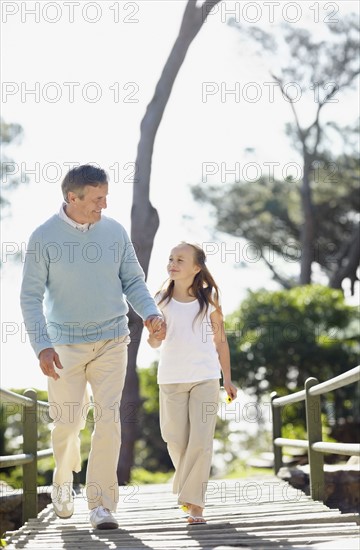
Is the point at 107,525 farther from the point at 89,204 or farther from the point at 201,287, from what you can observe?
the point at 89,204

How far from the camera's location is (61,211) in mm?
5020

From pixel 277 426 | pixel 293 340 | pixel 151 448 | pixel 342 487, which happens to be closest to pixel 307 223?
pixel 151 448

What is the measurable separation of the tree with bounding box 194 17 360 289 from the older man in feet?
48.1

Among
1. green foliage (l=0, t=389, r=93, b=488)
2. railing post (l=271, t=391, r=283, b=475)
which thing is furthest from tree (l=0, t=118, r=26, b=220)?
railing post (l=271, t=391, r=283, b=475)

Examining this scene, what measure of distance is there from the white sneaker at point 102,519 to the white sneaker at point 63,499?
12.0 inches

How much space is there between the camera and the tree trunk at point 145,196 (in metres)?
10.7

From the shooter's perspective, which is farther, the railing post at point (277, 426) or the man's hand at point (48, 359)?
the railing post at point (277, 426)

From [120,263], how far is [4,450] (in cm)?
1221

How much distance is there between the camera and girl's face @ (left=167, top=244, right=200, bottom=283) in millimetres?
5523

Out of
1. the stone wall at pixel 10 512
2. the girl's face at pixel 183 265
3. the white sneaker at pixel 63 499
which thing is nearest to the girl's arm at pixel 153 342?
the girl's face at pixel 183 265

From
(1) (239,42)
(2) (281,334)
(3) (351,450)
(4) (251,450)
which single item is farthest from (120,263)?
(4) (251,450)

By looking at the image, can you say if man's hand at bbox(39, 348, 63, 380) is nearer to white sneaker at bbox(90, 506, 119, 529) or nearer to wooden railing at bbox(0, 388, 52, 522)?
white sneaker at bbox(90, 506, 119, 529)

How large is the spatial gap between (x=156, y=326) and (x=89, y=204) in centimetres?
68

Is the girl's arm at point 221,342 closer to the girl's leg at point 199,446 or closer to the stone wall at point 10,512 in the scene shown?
the girl's leg at point 199,446
